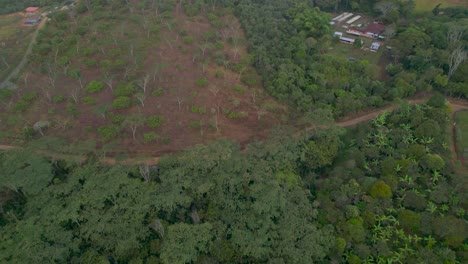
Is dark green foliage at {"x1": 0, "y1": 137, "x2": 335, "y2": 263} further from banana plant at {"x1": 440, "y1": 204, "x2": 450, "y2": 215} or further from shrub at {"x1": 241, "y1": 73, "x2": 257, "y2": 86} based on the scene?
shrub at {"x1": 241, "y1": 73, "x2": 257, "y2": 86}

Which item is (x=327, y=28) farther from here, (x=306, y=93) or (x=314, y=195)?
(x=314, y=195)

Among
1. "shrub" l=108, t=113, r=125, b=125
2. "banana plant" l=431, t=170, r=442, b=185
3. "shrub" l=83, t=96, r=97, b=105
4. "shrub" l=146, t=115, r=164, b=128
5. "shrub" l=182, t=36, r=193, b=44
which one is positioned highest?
"shrub" l=182, t=36, r=193, b=44

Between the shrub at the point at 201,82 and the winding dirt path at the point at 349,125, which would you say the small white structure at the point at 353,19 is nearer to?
the winding dirt path at the point at 349,125

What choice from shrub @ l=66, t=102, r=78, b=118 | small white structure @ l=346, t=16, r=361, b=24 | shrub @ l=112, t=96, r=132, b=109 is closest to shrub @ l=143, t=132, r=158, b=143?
shrub @ l=112, t=96, r=132, b=109

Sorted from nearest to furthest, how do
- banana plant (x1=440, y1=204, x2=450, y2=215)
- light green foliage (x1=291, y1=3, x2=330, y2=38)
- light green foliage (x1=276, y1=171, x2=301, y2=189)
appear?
1. banana plant (x1=440, y1=204, x2=450, y2=215)
2. light green foliage (x1=276, y1=171, x2=301, y2=189)
3. light green foliage (x1=291, y1=3, x2=330, y2=38)

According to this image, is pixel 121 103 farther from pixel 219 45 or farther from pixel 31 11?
pixel 31 11

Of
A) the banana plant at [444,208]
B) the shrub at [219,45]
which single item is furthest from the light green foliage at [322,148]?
the shrub at [219,45]

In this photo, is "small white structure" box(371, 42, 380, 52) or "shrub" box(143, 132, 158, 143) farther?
"small white structure" box(371, 42, 380, 52)

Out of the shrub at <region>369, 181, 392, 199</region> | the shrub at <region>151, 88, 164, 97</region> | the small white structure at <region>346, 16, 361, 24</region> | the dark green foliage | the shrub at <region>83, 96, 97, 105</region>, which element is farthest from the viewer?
the small white structure at <region>346, 16, 361, 24</region>
